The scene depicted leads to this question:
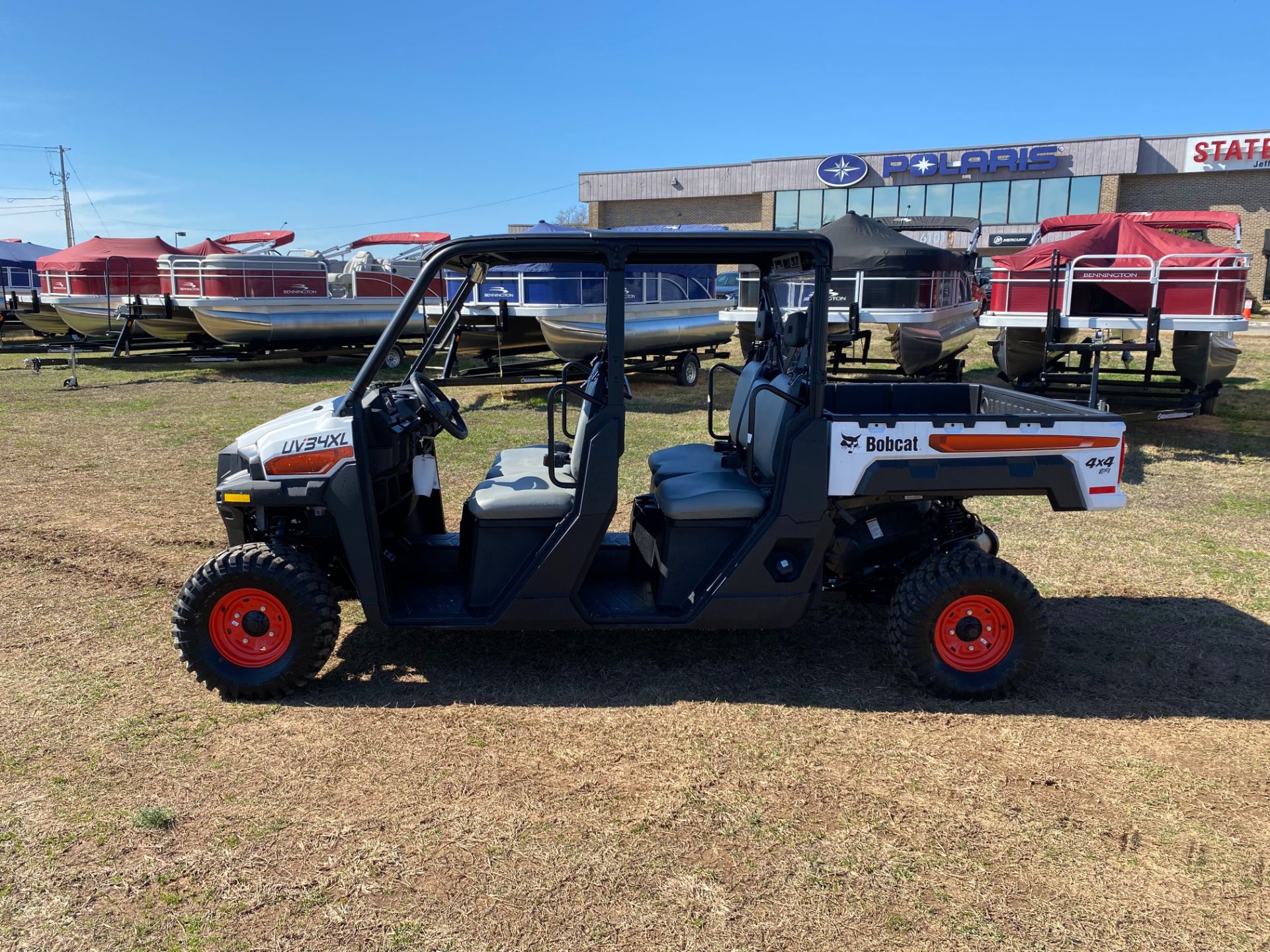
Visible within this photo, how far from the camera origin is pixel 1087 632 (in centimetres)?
480

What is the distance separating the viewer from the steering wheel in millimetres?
4176

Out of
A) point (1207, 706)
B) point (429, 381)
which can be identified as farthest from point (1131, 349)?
point (429, 381)

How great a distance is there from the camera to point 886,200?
139ft

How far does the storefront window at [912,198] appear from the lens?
137ft

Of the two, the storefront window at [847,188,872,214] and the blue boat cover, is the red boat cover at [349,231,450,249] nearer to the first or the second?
the blue boat cover

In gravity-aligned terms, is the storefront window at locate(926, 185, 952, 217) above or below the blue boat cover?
above

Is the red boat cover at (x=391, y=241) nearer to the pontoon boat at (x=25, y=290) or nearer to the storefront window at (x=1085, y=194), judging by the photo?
the pontoon boat at (x=25, y=290)

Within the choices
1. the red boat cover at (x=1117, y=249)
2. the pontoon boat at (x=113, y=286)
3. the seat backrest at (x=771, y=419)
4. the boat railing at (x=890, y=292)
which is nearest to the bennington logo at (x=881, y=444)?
the seat backrest at (x=771, y=419)

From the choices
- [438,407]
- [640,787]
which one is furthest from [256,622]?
[640,787]

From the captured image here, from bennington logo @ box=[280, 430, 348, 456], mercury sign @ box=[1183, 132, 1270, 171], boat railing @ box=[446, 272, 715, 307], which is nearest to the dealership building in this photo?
mercury sign @ box=[1183, 132, 1270, 171]

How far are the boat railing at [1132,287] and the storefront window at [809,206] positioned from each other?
112 ft

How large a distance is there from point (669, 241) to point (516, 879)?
8.08 feet

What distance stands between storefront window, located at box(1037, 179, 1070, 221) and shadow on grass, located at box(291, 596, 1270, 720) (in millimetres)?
39537

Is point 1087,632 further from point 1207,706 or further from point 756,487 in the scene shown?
point 756,487
